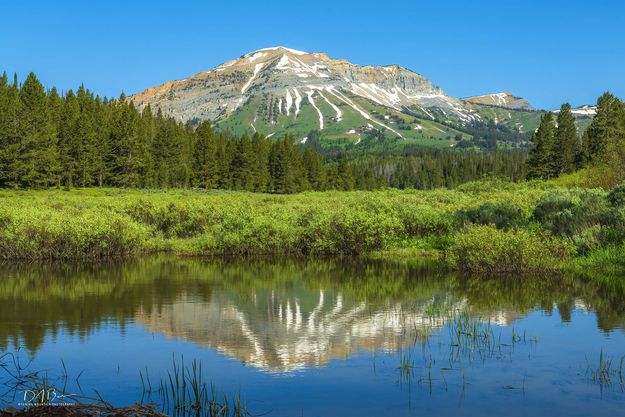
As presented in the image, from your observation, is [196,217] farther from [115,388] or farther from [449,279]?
[115,388]

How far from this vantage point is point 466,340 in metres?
17.0

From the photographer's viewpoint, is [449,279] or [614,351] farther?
[449,279]

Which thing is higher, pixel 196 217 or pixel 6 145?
pixel 6 145

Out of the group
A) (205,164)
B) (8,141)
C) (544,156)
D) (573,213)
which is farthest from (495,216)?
(205,164)

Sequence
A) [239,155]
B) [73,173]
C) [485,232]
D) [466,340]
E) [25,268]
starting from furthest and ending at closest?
[239,155], [73,173], [25,268], [485,232], [466,340]

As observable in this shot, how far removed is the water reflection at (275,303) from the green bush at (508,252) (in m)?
1.45

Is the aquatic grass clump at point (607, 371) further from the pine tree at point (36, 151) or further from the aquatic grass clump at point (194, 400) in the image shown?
the pine tree at point (36, 151)

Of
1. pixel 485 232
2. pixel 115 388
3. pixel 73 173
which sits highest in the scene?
pixel 73 173

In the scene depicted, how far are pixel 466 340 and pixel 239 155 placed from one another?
11618 centimetres

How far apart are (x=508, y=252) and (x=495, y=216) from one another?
785 centimetres

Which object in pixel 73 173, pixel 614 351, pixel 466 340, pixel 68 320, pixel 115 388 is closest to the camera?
pixel 115 388

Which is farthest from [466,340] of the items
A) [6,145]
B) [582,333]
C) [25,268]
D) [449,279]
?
[6,145]

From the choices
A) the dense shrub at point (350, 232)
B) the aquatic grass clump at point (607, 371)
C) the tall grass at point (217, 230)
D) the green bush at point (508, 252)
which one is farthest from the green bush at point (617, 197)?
the aquatic grass clump at point (607, 371)

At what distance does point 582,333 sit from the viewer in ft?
58.3
